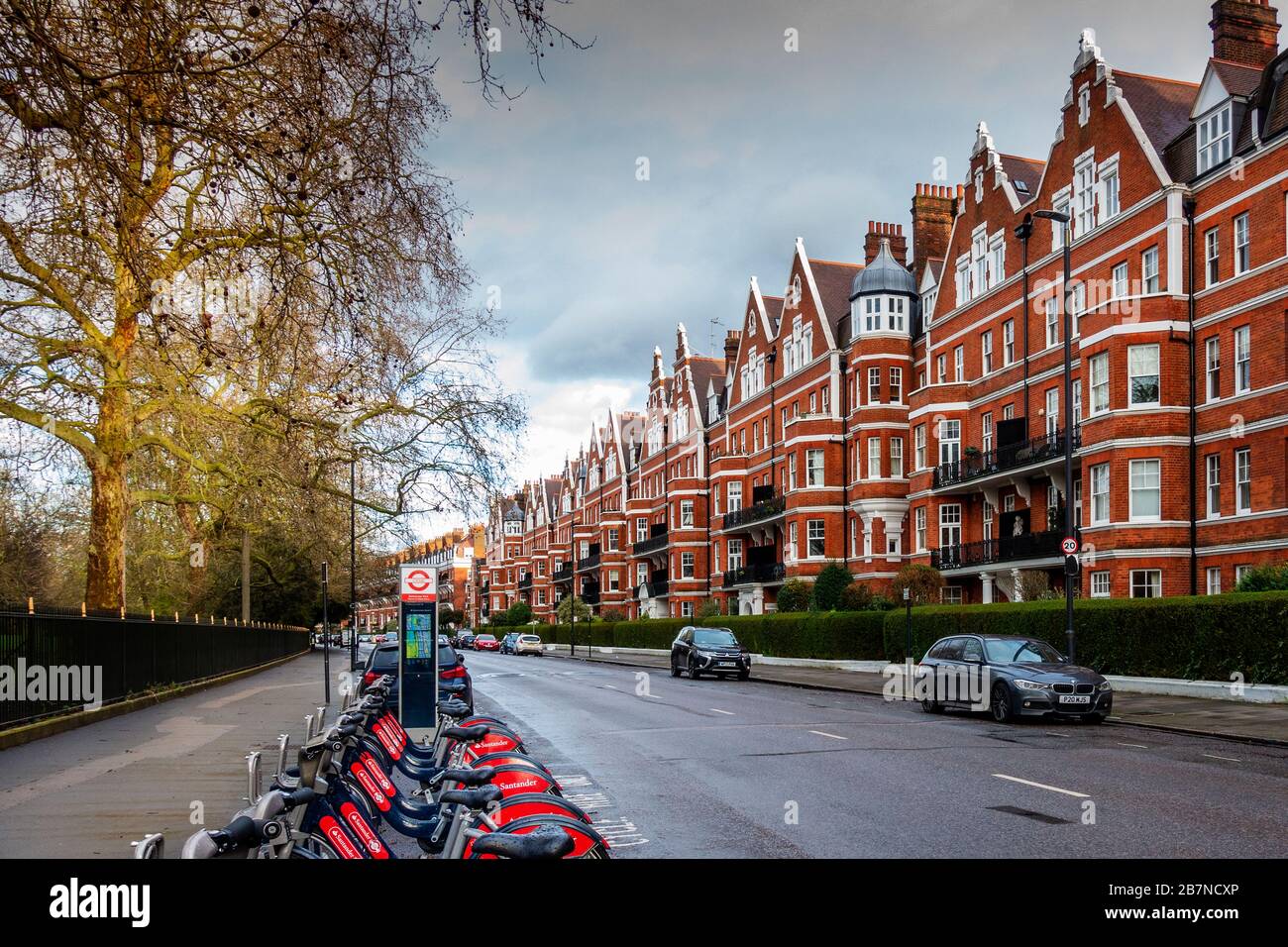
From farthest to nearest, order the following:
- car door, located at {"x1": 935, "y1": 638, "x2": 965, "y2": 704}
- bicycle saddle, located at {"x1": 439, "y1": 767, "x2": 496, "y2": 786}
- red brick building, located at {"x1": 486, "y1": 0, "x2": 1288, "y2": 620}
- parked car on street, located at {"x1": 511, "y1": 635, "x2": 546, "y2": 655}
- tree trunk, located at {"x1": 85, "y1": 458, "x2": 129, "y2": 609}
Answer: parked car on street, located at {"x1": 511, "y1": 635, "x2": 546, "y2": 655} < red brick building, located at {"x1": 486, "y1": 0, "x2": 1288, "y2": 620} < tree trunk, located at {"x1": 85, "y1": 458, "x2": 129, "y2": 609} < car door, located at {"x1": 935, "y1": 638, "x2": 965, "y2": 704} < bicycle saddle, located at {"x1": 439, "y1": 767, "x2": 496, "y2": 786}

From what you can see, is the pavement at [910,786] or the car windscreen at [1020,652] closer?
the pavement at [910,786]

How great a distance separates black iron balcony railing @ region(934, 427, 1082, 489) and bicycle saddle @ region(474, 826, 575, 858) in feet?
105

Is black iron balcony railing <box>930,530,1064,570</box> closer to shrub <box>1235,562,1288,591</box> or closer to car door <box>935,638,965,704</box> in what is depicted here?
shrub <box>1235,562,1288,591</box>

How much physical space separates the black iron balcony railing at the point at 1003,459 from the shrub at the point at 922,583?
4.11m

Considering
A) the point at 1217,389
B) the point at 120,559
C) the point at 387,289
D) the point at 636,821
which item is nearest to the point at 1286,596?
the point at 1217,389

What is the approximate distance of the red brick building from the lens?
2828cm

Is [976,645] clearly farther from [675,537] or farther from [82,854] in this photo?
[675,537]

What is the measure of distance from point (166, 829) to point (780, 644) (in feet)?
121

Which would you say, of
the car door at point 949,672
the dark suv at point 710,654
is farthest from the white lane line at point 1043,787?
the dark suv at point 710,654

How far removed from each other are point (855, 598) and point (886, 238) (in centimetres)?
1943

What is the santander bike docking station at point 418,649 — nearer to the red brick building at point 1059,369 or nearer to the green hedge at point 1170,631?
the red brick building at point 1059,369

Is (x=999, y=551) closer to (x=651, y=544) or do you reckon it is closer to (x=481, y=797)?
(x=481, y=797)

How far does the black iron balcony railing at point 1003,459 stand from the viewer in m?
34.1

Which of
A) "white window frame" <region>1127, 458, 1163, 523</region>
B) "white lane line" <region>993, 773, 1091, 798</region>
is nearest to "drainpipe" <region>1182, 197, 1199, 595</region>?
"white window frame" <region>1127, 458, 1163, 523</region>
